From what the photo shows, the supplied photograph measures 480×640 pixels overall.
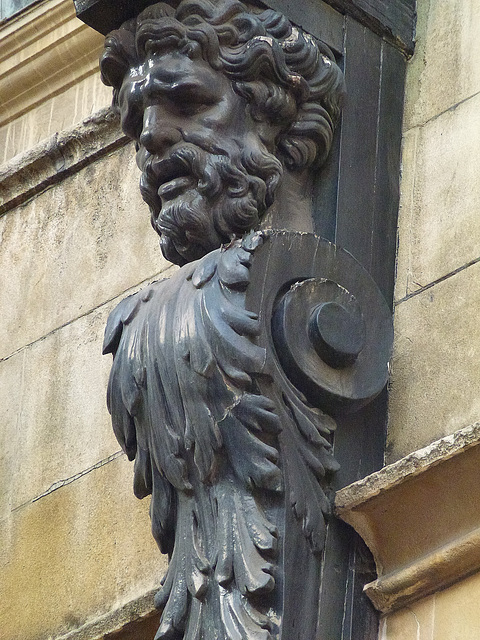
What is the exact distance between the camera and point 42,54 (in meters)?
3.71

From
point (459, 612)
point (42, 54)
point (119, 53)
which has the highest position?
point (42, 54)

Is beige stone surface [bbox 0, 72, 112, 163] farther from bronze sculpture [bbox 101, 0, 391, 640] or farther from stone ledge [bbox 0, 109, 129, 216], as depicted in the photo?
bronze sculpture [bbox 101, 0, 391, 640]

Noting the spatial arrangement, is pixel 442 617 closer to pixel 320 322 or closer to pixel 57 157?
pixel 320 322

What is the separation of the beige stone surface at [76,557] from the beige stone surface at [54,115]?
0.80 m

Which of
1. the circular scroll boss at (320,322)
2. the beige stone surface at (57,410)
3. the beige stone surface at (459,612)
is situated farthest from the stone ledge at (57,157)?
the beige stone surface at (459,612)

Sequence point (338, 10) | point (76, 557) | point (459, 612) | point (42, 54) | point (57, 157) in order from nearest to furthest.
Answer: point (459, 612) → point (338, 10) → point (76, 557) → point (57, 157) → point (42, 54)

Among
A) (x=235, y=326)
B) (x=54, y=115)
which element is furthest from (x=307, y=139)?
(x=54, y=115)

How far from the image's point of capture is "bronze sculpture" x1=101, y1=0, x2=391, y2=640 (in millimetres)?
2514

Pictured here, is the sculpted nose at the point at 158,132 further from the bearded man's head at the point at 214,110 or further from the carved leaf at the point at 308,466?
the carved leaf at the point at 308,466

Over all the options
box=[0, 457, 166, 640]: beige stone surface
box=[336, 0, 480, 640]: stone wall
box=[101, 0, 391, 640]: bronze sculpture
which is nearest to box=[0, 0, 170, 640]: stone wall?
box=[0, 457, 166, 640]: beige stone surface

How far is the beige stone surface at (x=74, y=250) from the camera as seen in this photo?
3.39 m

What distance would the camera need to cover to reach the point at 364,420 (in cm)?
268

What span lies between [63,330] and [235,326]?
959mm

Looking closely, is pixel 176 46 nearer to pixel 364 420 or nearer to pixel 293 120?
pixel 293 120
